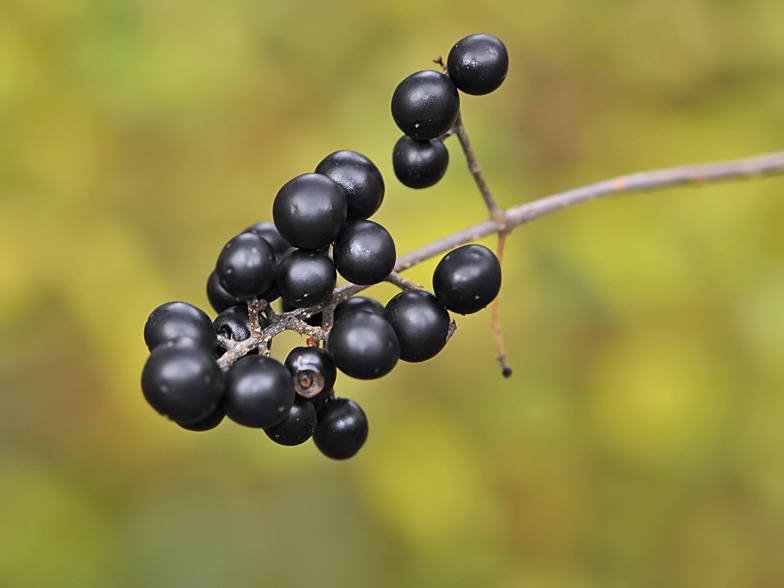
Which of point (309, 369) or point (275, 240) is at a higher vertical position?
point (275, 240)

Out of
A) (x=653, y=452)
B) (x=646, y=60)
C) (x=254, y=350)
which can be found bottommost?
(x=653, y=452)

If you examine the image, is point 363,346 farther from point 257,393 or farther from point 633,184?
point 633,184

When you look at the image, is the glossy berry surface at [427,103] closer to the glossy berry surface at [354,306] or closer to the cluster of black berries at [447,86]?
the cluster of black berries at [447,86]

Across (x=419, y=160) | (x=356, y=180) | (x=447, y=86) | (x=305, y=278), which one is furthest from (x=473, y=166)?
(x=305, y=278)

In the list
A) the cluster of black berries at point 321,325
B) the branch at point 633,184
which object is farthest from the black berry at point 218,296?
the branch at point 633,184

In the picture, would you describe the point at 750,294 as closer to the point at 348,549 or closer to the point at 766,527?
the point at 766,527

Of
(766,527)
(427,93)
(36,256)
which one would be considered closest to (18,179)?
(36,256)
